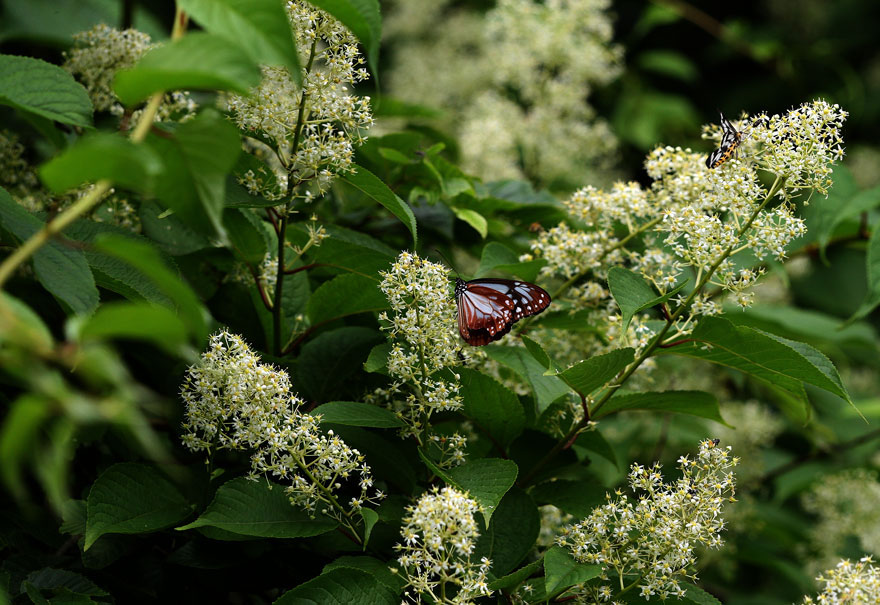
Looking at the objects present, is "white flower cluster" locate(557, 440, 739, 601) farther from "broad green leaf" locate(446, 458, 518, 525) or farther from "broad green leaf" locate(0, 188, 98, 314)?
"broad green leaf" locate(0, 188, 98, 314)

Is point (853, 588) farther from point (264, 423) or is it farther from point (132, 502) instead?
point (132, 502)

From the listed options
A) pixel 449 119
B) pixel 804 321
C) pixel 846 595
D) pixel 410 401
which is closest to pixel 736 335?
pixel 846 595

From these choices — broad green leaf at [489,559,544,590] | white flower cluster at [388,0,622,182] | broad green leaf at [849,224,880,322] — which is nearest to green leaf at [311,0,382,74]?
broad green leaf at [489,559,544,590]

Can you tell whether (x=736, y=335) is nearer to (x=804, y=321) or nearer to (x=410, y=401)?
(x=410, y=401)

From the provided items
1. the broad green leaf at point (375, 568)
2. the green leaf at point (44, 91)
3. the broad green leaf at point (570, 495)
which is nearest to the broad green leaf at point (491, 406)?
the broad green leaf at point (570, 495)

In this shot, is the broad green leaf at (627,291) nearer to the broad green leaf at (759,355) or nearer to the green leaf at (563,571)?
the broad green leaf at (759,355)

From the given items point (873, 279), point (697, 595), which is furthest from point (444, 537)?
point (873, 279)
